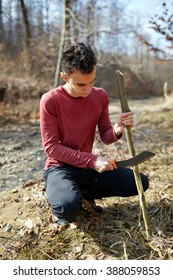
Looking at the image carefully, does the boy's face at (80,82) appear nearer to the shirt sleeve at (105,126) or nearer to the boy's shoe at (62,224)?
the shirt sleeve at (105,126)

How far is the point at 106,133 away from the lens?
2697 mm

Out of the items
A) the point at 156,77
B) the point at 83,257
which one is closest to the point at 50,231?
the point at 83,257

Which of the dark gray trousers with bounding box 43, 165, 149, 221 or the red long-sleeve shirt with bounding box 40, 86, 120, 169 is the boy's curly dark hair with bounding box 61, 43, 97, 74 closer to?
the red long-sleeve shirt with bounding box 40, 86, 120, 169

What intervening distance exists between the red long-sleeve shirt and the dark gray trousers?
0.13 m

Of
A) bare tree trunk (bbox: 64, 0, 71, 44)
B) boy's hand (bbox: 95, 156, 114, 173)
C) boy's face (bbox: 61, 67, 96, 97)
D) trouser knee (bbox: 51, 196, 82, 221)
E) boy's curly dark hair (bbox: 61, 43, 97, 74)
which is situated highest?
bare tree trunk (bbox: 64, 0, 71, 44)

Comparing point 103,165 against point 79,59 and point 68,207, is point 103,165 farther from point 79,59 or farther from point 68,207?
point 79,59

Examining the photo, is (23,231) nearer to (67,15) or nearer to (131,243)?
(131,243)

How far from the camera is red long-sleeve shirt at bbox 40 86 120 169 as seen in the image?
97.3 inches

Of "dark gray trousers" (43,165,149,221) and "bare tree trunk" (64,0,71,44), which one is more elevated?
"bare tree trunk" (64,0,71,44)

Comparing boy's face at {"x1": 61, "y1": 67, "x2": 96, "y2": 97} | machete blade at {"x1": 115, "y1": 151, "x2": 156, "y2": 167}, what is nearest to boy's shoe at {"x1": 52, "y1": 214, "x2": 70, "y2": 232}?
machete blade at {"x1": 115, "y1": 151, "x2": 156, "y2": 167}

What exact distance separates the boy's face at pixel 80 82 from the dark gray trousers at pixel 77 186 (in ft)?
2.07

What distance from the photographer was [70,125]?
257 centimetres

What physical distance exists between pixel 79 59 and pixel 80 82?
17cm

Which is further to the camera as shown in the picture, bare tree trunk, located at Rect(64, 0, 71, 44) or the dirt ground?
bare tree trunk, located at Rect(64, 0, 71, 44)
